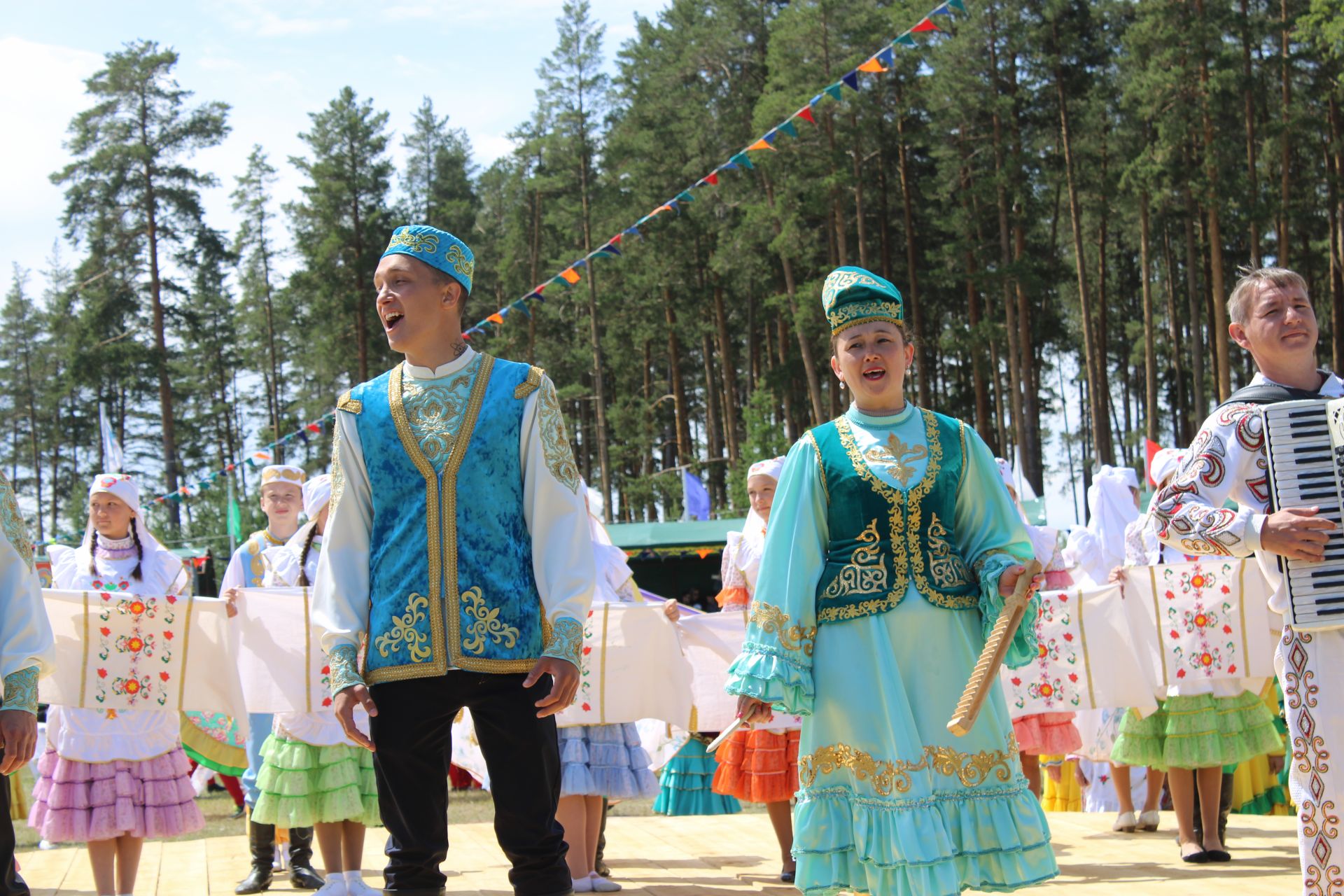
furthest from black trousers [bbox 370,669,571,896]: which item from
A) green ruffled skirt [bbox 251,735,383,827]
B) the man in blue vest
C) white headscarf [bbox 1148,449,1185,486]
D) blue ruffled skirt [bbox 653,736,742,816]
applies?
blue ruffled skirt [bbox 653,736,742,816]

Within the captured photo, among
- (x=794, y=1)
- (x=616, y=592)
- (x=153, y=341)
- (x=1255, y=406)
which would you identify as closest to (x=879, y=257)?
(x=794, y=1)

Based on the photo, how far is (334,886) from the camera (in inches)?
208

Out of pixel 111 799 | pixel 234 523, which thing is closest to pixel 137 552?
pixel 111 799

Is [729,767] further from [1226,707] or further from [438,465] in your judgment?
[438,465]

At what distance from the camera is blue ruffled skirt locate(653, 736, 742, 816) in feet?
28.7

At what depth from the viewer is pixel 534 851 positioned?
9.46 ft

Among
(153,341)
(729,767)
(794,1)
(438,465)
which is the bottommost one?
(729,767)

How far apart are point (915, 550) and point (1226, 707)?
309cm

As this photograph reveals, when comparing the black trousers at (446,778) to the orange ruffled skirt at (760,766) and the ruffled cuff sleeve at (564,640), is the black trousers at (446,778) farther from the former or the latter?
the orange ruffled skirt at (760,766)

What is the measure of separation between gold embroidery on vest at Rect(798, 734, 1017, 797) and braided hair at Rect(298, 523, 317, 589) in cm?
314

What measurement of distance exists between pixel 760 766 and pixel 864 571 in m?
2.38

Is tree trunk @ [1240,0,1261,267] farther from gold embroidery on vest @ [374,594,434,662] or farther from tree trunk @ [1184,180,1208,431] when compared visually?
gold embroidery on vest @ [374,594,434,662]

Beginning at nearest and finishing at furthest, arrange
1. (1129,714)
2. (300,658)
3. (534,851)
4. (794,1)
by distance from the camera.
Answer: (534,851)
(300,658)
(1129,714)
(794,1)

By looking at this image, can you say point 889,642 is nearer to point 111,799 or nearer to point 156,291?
point 111,799
